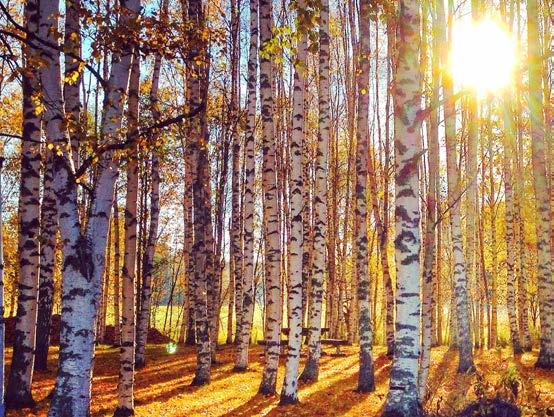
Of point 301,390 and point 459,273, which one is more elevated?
point 459,273

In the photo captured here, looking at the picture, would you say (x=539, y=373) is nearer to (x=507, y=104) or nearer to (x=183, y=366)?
(x=507, y=104)

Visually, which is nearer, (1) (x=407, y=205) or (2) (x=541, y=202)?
(1) (x=407, y=205)

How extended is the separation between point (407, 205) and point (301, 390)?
6694mm

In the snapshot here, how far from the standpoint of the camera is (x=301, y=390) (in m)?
11.0

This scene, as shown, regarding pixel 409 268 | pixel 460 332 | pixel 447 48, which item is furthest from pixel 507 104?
pixel 409 268

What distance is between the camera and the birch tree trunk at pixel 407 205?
541 cm

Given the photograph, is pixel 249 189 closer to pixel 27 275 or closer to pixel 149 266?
pixel 149 266

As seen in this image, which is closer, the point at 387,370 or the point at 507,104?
the point at 387,370

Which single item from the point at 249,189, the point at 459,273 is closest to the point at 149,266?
the point at 249,189

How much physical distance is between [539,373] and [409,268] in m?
8.36

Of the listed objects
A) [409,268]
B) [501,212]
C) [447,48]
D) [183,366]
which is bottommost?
[183,366]

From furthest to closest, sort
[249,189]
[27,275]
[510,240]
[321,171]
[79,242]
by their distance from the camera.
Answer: [510,240] → [249,189] → [321,171] → [27,275] → [79,242]

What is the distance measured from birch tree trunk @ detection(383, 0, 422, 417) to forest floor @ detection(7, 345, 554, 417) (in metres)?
1.62

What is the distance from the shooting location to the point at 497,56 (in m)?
10.3
